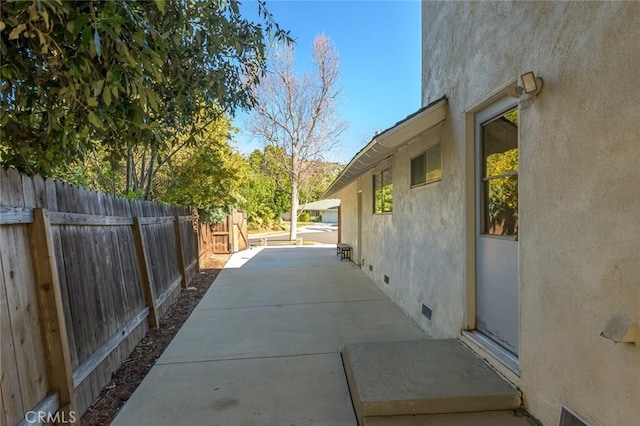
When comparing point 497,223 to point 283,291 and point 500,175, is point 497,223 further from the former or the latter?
point 283,291

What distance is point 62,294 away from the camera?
3.02 metres

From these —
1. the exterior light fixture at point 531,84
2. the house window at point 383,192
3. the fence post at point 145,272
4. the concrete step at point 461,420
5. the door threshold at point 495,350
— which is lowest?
the concrete step at point 461,420

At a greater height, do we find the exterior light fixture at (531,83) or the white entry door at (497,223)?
the exterior light fixture at (531,83)

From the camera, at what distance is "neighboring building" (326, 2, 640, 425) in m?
1.98

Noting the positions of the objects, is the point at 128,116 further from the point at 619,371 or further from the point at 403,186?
the point at 403,186

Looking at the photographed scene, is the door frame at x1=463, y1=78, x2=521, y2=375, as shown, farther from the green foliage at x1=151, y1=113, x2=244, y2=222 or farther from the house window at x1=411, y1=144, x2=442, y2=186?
the green foliage at x1=151, y1=113, x2=244, y2=222

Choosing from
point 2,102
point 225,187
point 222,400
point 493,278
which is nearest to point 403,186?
point 493,278

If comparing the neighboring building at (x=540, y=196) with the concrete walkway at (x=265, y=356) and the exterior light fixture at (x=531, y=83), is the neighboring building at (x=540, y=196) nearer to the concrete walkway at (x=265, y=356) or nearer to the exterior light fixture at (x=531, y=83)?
the exterior light fixture at (x=531, y=83)

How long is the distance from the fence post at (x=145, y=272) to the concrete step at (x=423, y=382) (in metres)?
3.11

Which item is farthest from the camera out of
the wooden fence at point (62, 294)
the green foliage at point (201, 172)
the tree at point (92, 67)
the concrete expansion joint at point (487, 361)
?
the green foliage at point (201, 172)

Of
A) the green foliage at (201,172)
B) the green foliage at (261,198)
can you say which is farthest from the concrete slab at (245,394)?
the green foliage at (261,198)

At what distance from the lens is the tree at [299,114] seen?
2120cm

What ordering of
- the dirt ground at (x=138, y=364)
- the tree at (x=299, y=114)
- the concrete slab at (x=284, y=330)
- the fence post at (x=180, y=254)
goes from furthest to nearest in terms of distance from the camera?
the tree at (x=299, y=114)
the fence post at (x=180, y=254)
the concrete slab at (x=284, y=330)
the dirt ground at (x=138, y=364)

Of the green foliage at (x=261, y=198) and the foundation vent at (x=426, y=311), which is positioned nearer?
the foundation vent at (x=426, y=311)
